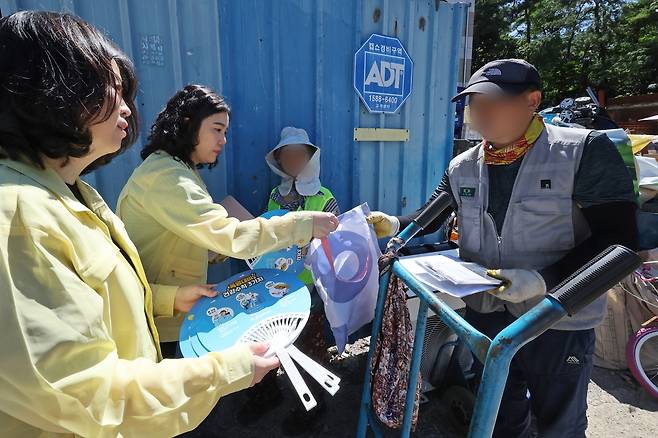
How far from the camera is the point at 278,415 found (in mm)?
2596

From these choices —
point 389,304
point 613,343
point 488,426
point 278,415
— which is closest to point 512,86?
point 389,304

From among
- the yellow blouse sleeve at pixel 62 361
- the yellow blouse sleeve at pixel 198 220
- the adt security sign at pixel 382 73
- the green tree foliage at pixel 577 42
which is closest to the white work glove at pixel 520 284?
the yellow blouse sleeve at pixel 198 220

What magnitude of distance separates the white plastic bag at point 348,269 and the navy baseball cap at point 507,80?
0.76m

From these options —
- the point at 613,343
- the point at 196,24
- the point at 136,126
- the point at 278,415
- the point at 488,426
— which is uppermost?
the point at 196,24

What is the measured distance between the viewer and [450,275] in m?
1.47

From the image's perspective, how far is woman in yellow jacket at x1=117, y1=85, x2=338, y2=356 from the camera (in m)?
1.54

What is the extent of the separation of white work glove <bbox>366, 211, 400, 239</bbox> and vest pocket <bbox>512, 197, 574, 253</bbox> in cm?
67

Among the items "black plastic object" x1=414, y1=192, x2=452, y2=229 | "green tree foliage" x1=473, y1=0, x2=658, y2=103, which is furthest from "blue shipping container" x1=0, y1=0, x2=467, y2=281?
"green tree foliage" x1=473, y1=0, x2=658, y2=103

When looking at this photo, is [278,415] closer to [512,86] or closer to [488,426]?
[488,426]

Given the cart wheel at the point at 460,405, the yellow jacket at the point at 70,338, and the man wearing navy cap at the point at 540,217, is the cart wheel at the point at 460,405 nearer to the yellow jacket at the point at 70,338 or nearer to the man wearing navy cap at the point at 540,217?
the man wearing navy cap at the point at 540,217

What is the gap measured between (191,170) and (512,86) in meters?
1.37

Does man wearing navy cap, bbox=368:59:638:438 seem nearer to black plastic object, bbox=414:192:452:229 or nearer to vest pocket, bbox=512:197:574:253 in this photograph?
vest pocket, bbox=512:197:574:253

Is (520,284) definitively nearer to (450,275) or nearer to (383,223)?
(450,275)

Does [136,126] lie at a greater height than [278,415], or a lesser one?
greater
